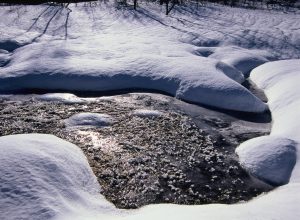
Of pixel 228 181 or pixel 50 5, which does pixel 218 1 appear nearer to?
pixel 50 5

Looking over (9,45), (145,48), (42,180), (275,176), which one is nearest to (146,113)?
(275,176)

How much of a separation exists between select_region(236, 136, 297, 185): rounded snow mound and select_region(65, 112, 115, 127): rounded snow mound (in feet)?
6.29

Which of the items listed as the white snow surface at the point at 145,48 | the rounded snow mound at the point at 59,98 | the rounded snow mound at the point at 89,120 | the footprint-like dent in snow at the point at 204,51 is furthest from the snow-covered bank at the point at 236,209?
the footprint-like dent in snow at the point at 204,51

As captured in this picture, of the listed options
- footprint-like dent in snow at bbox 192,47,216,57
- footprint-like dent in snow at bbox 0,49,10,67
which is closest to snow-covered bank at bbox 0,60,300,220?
footprint-like dent in snow at bbox 192,47,216,57

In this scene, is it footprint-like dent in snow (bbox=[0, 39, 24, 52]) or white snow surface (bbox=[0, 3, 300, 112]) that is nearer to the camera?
white snow surface (bbox=[0, 3, 300, 112])

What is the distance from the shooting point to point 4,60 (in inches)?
304

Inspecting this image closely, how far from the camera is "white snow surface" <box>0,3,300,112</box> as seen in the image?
22.0 ft

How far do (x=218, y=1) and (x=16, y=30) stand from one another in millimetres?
8725

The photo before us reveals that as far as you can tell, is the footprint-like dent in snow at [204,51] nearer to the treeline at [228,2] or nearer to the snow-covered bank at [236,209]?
the treeline at [228,2]

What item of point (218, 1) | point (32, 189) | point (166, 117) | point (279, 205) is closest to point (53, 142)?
point (32, 189)

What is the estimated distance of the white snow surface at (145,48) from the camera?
264 inches

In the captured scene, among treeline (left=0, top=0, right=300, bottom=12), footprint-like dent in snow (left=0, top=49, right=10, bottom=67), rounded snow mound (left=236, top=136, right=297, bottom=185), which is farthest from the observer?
treeline (left=0, top=0, right=300, bottom=12)

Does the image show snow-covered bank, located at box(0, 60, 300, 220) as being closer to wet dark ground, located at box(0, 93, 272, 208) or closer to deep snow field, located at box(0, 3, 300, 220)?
deep snow field, located at box(0, 3, 300, 220)

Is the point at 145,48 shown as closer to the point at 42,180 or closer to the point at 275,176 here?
the point at 275,176
